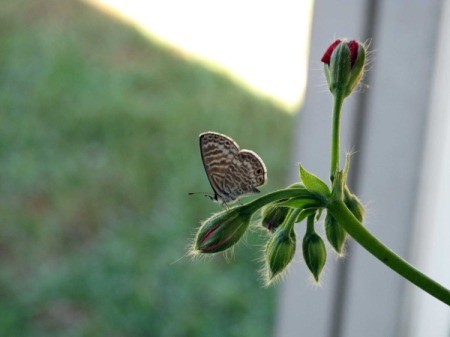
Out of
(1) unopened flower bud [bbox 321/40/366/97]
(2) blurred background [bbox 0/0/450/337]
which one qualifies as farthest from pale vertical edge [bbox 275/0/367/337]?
(1) unopened flower bud [bbox 321/40/366/97]

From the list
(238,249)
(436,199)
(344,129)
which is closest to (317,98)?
(344,129)

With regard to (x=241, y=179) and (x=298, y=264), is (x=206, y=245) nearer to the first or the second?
(x=241, y=179)

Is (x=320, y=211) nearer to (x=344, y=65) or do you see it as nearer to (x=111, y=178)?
(x=344, y=65)

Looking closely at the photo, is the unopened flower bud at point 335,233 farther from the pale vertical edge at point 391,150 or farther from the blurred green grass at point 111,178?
the blurred green grass at point 111,178

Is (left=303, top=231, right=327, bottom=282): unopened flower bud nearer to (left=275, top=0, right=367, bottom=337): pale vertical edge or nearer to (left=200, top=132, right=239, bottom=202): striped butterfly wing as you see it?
(left=200, top=132, right=239, bottom=202): striped butterfly wing

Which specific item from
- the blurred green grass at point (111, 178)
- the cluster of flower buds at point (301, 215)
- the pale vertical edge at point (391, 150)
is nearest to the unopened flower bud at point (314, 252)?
the cluster of flower buds at point (301, 215)
